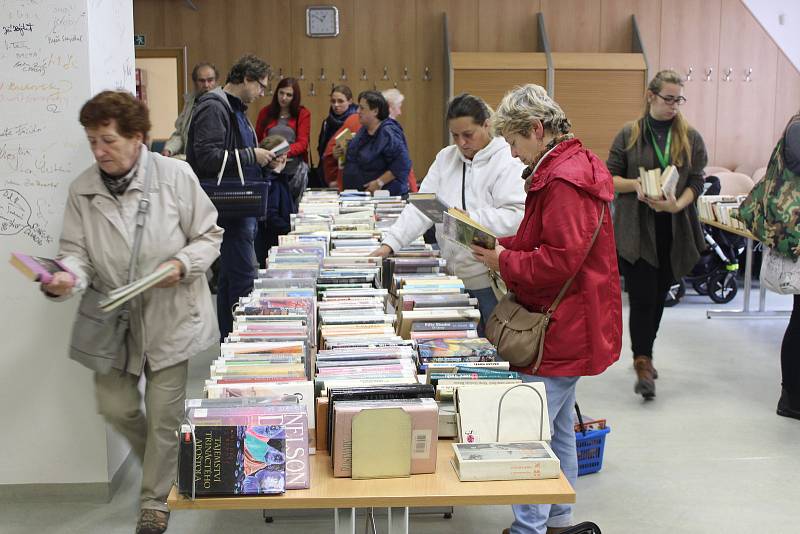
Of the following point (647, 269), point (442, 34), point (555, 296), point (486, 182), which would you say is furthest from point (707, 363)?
point (442, 34)

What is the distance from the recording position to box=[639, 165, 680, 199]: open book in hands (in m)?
4.88

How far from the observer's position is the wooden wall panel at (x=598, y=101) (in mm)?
10242

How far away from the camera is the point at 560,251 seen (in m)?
2.83

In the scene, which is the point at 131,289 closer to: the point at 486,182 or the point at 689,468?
the point at 486,182

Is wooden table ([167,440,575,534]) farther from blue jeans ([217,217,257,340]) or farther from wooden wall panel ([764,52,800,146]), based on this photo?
wooden wall panel ([764,52,800,146])

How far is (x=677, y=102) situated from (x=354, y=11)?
20.9 ft

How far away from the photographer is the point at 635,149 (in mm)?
5152

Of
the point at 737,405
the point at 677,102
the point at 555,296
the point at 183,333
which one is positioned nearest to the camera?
the point at 555,296

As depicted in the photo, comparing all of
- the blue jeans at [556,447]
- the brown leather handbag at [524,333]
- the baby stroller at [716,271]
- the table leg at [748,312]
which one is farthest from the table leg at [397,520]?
the baby stroller at [716,271]

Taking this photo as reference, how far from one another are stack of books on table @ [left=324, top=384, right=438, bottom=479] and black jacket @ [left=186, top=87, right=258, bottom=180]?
Answer: 9.70 ft

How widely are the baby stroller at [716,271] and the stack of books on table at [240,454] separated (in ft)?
20.5

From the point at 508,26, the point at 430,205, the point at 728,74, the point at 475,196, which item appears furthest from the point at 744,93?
the point at 430,205

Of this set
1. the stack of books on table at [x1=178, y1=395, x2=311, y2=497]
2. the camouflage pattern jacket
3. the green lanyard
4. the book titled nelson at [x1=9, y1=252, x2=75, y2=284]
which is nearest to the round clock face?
the green lanyard

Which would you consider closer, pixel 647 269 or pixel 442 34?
pixel 647 269
